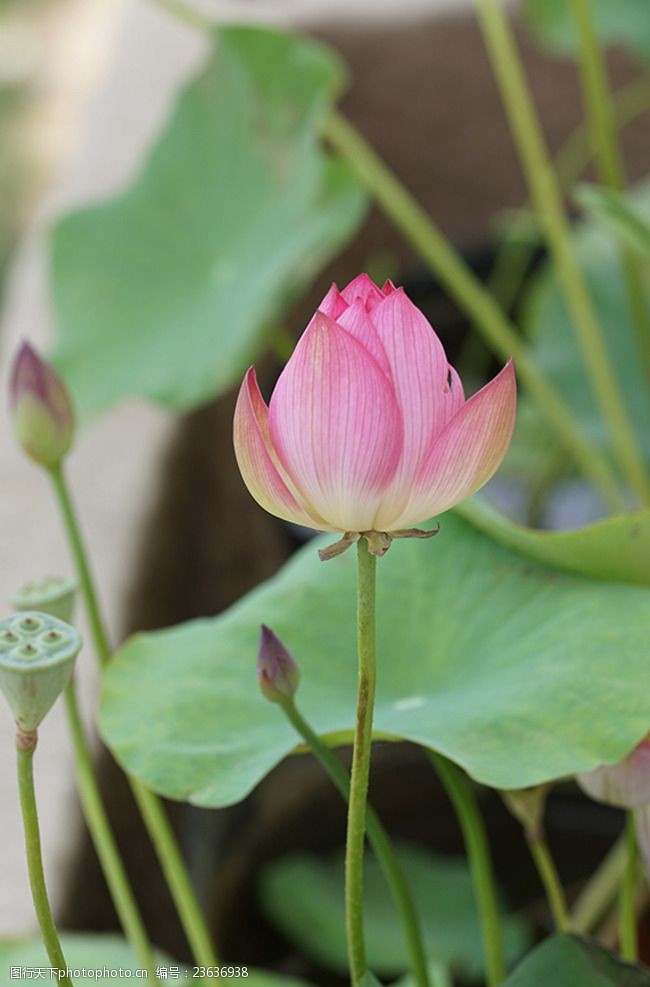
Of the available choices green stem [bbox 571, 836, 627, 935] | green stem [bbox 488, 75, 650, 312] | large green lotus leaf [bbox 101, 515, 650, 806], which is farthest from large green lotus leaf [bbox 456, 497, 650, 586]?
green stem [bbox 488, 75, 650, 312]

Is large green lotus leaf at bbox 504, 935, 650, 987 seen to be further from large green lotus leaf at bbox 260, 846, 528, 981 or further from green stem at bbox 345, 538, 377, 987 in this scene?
large green lotus leaf at bbox 260, 846, 528, 981

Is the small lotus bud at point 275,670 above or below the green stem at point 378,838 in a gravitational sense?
above

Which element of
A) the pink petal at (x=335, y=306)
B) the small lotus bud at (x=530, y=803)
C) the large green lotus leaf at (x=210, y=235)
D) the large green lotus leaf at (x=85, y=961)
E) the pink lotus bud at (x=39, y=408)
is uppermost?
the large green lotus leaf at (x=210, y=235)

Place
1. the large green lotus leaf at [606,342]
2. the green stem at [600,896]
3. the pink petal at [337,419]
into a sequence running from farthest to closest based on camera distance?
the large green lotus leaf at [606,342] < the green stem at [600,896] < the pink petal at [337,419]

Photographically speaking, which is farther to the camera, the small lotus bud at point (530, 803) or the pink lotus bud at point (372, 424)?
the small lotus bud at point (530, 803)

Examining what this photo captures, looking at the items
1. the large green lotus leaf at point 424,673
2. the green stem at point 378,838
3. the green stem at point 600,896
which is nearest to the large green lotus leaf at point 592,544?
the large green lotus leaf at point 424,673

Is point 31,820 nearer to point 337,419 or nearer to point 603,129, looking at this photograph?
point 337,419

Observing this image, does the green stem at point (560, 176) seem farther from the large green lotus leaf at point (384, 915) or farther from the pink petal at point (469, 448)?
the pink petal at point (469, 448)

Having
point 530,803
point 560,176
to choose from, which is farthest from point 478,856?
point 560,176
